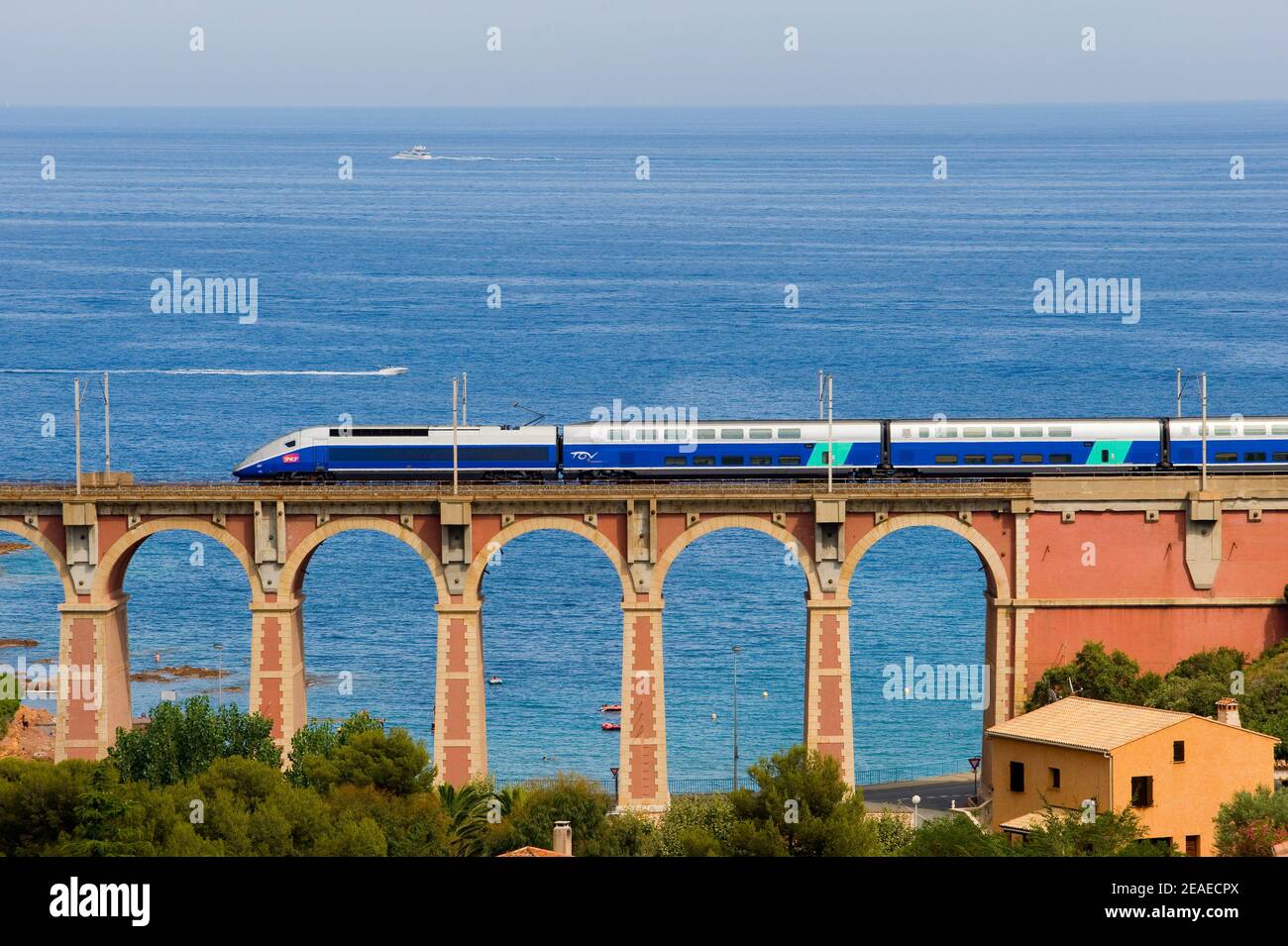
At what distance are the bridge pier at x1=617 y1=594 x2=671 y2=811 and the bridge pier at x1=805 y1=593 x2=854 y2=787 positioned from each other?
5341mm

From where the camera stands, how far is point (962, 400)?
162 m

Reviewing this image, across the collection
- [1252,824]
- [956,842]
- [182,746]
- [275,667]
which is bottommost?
[956,842]

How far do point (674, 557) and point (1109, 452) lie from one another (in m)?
18.0

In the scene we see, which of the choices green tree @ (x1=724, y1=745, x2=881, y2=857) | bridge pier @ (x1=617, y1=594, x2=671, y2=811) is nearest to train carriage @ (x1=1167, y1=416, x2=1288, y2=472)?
bridge pier @ (x1=617, y1=594, x2=671, y2=811)

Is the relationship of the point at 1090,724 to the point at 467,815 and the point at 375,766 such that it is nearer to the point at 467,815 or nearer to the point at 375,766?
the point at 467,815

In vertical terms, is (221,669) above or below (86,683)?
below

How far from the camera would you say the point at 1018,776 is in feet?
187

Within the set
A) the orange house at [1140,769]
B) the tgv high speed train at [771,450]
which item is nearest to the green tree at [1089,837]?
the orange house at [1140,769]

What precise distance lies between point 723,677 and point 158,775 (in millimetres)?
41960

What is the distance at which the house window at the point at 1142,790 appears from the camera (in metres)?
52.8

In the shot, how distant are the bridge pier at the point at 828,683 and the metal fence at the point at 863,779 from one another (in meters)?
9.86

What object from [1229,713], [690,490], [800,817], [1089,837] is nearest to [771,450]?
[690,490]
